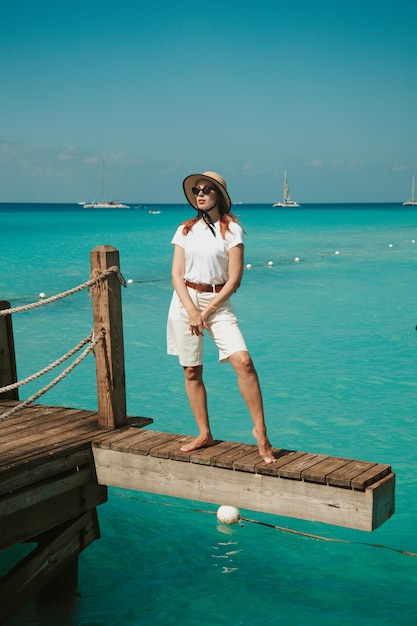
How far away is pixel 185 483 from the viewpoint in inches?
199

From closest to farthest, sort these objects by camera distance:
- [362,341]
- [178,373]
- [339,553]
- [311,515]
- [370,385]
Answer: [311,515], [339,553], [370,385], [178,373], [362,341]

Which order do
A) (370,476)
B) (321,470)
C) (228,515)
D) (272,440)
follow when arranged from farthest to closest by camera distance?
(272,440), (228,515), (321,470), (370,476)

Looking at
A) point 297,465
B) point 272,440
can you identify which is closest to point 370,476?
point 297,465

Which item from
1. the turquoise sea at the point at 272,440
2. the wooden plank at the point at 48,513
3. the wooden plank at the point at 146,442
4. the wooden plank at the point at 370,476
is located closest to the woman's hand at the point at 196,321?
the wooden plank at the point at 146,442

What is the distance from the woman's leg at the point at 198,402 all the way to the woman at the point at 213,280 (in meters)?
0.19

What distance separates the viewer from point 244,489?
4.82m

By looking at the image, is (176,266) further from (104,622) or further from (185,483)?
(104,622)

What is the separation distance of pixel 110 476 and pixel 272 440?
5.11 m

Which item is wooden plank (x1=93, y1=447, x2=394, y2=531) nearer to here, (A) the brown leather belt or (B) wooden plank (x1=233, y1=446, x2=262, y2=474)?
(B) wooden plank (x1=233, y1=446, x2=262, y2=474)

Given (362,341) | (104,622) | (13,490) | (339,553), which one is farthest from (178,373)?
(13,490)

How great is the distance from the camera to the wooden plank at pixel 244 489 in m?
4.46

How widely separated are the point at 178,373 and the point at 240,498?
28.8 feet

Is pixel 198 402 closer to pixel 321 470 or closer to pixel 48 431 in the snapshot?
pixel 321 470

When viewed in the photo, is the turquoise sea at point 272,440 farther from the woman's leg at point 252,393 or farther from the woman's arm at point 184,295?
the woman's arm at point 184,295
